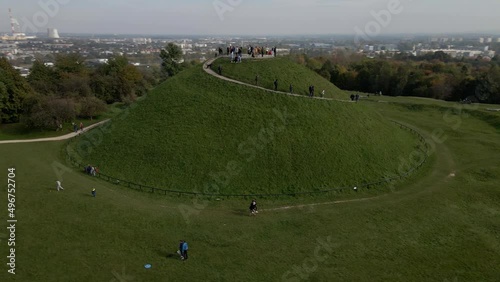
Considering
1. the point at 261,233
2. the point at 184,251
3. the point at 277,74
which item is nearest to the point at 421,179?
the point at 261,233

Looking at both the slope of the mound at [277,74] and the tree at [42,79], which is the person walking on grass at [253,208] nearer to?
the slope of the mound at [277,74]

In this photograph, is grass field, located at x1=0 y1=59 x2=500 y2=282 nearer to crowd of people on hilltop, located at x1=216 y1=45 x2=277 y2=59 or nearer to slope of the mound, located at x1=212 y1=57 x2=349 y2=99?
slope of the mound, located at x1=212 y1=57 x2=349 y2=99

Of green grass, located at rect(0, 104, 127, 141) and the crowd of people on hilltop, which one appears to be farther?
green grass, located at rect(0, 104, 127, 141)

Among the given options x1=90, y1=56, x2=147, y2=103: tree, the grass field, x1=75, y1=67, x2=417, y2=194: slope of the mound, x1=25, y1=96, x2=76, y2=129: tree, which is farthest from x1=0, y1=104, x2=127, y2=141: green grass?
x1=90, y1=56, x2=147, y2=103: tree

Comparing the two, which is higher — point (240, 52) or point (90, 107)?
point (240, 52)

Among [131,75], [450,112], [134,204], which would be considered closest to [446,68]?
[450,112]

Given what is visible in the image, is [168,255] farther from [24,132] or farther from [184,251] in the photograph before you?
[24,132]
